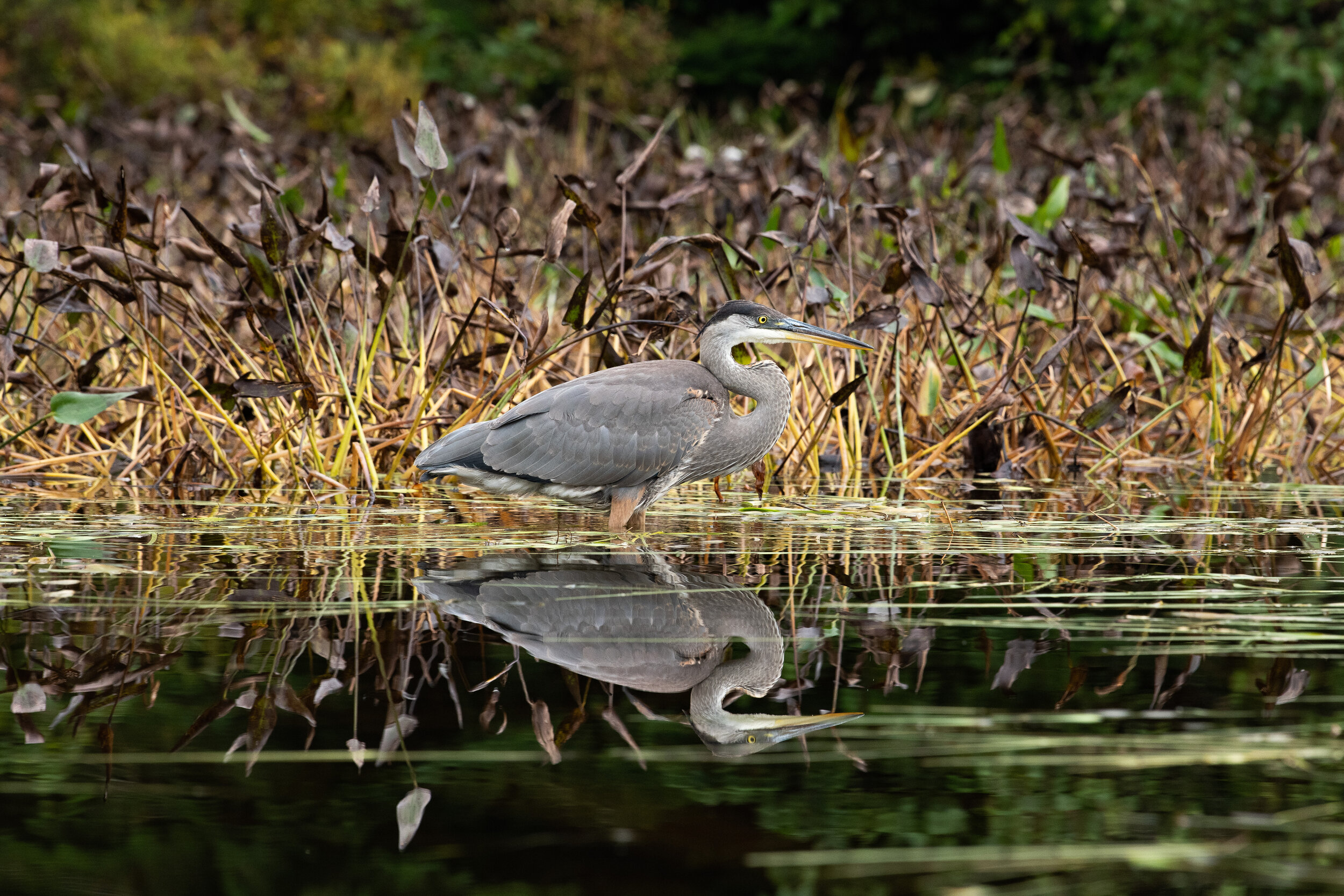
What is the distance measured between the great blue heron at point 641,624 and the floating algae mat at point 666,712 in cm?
1

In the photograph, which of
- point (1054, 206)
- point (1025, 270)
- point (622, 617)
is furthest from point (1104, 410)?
point (622, 617)

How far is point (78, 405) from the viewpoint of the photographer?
171 inches

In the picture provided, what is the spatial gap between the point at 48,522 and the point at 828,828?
10.3 ft

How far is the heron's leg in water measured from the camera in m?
4.73

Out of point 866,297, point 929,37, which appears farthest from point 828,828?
point 929,37

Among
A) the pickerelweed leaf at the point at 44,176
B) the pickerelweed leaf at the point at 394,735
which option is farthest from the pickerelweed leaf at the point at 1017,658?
Result: the pickerelweed leaf at the point at 44,176

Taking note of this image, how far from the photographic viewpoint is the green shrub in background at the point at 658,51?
15469mm

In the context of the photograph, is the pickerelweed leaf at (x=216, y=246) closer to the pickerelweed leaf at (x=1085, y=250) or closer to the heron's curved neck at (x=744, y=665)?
the heron's curved neck at (x=744, y=665)

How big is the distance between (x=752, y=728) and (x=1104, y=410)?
3328 mm

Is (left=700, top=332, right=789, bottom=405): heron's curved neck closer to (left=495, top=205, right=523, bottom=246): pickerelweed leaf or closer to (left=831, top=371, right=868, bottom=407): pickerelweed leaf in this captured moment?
(left=831, top=371, right=868, bottom=407): pickerelweed leaf

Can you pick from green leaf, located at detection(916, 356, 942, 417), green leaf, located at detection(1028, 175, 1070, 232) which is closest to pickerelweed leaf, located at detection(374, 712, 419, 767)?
green leaf, located at detection(916, 356, 942, 417)

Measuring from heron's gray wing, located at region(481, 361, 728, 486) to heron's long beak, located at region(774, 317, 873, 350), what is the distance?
0.47m

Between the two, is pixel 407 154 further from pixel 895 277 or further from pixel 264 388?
pixel 895 277

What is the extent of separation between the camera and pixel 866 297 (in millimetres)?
7078
